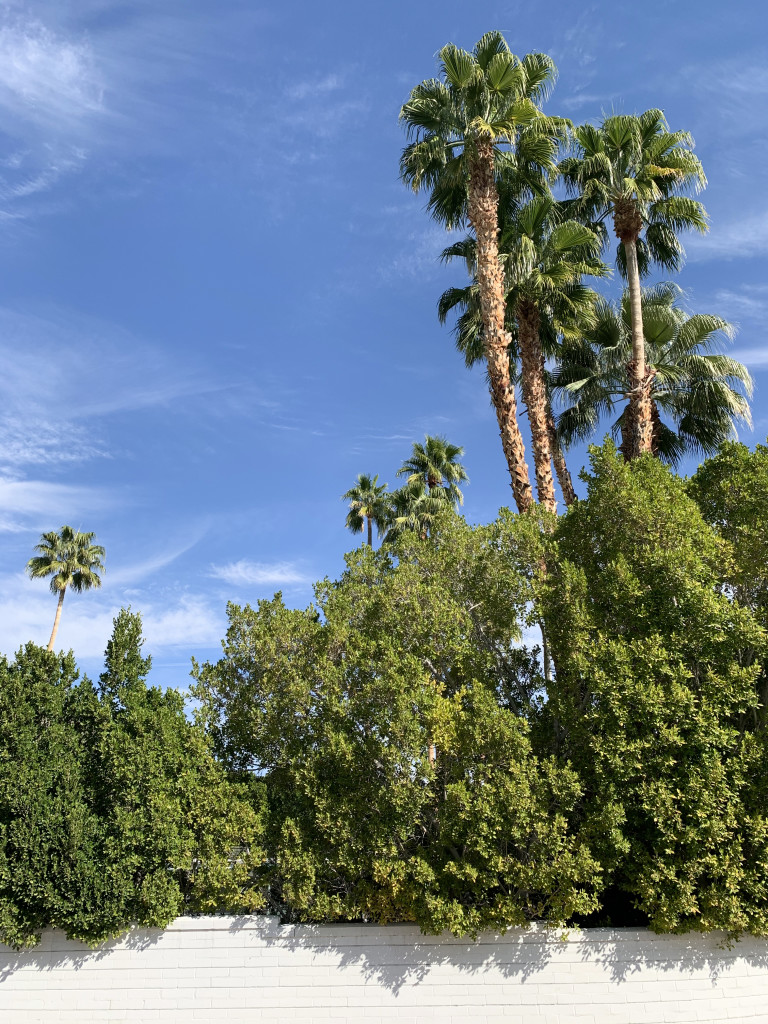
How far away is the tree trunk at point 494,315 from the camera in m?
17.7

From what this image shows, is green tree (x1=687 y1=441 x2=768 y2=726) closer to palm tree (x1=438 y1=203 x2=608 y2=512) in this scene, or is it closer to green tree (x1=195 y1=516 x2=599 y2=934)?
green tree (x1=195 y1=516 x2=599 y2=934)

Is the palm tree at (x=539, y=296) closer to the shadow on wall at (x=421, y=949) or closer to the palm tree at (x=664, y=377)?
the palm tree at (x=664, y=377)

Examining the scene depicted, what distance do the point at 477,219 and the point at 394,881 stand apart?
14.1m

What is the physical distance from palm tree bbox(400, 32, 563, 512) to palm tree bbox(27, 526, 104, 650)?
29.5 m

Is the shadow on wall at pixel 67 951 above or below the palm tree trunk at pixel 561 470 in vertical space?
below

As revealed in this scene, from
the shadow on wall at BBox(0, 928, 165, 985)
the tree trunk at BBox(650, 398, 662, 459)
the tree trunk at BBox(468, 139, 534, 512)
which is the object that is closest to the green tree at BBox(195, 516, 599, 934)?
the shadow on wall at BBox(0, 928, 165, 985)

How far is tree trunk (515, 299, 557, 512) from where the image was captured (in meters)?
18.3

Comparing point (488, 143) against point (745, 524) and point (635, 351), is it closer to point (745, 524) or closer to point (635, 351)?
point (635, 351)

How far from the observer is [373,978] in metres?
12.5

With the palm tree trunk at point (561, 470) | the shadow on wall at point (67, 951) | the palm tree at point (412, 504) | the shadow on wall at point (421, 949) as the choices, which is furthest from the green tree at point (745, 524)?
the palm tree at point (412, 504)

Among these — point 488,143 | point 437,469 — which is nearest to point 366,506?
point 437,469

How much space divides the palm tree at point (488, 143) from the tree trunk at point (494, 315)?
0.02 meters

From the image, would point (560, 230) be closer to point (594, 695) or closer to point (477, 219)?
point (477, 219)

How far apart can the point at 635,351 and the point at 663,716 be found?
10.4 metres
